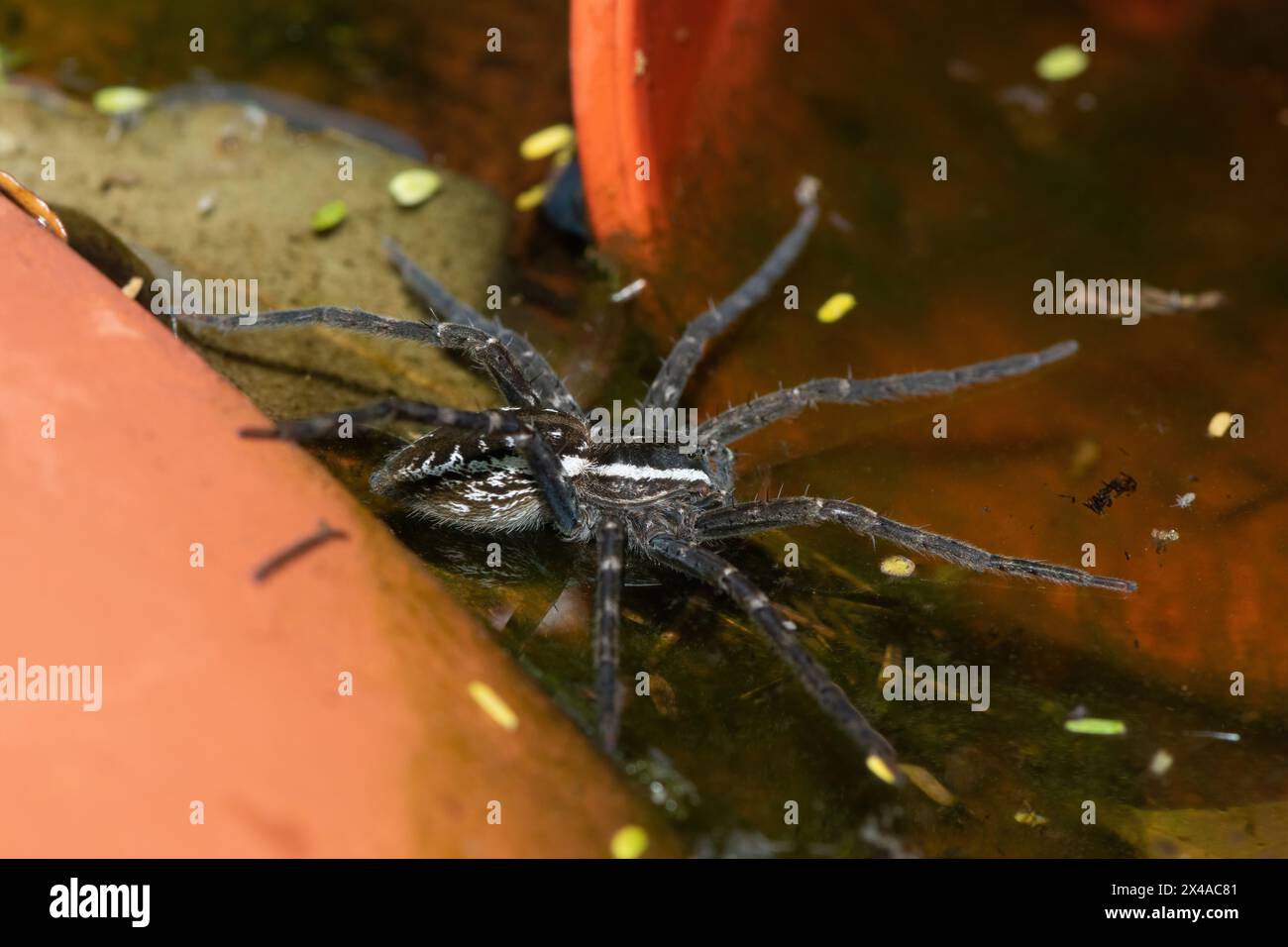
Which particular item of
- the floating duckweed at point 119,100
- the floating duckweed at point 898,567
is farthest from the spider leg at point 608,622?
the floating duckweed at point 119,100

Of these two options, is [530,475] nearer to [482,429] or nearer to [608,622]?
[482,429]

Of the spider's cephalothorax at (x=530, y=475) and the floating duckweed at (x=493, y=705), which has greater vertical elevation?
the spider's cephalothorax at (x=530, y=475)

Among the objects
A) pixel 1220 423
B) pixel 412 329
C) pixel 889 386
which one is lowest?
pixel 1220 423

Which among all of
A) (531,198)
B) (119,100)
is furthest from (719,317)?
(119,100)

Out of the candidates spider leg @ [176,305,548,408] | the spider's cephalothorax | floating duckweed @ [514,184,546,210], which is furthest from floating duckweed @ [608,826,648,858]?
floating duckweed @ [514,184,546,210]

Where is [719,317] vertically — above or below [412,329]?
above

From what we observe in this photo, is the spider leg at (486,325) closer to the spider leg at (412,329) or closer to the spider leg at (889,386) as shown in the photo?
the spider leg at (412,329)

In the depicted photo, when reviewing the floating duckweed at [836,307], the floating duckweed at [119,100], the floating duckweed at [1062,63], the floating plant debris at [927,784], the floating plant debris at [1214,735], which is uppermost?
the floating duckweed at [1062,63]
